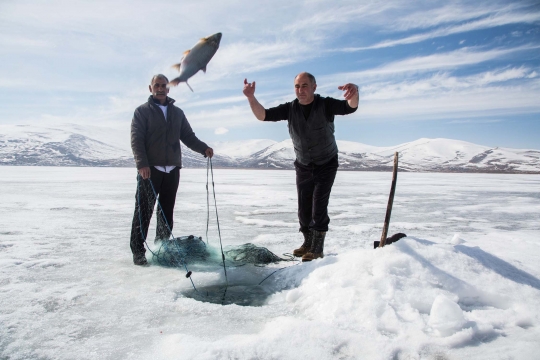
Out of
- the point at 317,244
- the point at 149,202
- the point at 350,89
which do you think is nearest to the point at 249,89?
the point at 350,89

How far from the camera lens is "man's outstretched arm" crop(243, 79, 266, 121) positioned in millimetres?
3139

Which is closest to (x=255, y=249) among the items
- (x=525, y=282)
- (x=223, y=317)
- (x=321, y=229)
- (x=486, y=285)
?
(x=321, y=229)

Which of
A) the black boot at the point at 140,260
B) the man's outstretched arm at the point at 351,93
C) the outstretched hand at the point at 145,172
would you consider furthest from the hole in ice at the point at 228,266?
the man's outstretched arm at the point at 351,93

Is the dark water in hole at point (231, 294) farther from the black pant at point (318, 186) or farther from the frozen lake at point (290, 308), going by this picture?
the black pant at point (318, 186)

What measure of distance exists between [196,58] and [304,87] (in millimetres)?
966

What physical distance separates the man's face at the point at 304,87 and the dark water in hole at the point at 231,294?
1.69 m

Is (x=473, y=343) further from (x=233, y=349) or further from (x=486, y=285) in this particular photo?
(x=233, y=349)

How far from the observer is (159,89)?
3.38 meters

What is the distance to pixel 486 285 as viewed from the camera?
221cm

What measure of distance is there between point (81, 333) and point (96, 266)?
4.51 feet

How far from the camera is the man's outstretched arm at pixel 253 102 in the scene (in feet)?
10.3

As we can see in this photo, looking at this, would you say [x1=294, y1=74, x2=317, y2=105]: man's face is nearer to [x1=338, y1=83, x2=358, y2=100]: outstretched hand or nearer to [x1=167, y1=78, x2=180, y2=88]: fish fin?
[x1=338, y1=83, x2=358, y2=100]: outstretched hand

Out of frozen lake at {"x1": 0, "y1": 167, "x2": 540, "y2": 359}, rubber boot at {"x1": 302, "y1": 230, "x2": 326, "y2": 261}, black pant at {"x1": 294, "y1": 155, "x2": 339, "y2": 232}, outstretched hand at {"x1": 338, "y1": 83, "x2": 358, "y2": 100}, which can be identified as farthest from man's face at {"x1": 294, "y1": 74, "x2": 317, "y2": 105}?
frozen lake at {"x1": 0, "y1": 167, "x2": 540, "y2": 359}

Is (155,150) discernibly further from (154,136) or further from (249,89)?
(249,89)
